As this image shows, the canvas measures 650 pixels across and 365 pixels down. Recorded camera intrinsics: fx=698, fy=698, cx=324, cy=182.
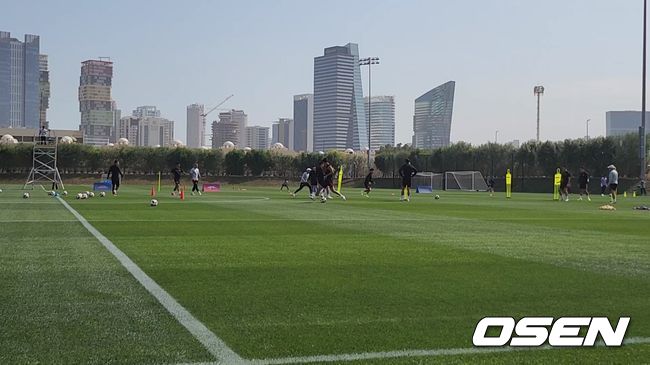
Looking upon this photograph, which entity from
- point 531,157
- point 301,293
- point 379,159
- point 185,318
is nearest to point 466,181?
point 531,157

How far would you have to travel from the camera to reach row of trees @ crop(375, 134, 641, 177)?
7819cm

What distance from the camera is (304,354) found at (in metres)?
5.05

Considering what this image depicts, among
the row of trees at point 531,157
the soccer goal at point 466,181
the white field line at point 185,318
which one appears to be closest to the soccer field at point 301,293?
Answer: the white field line at point 185,318

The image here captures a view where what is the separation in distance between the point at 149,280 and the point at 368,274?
269 cm

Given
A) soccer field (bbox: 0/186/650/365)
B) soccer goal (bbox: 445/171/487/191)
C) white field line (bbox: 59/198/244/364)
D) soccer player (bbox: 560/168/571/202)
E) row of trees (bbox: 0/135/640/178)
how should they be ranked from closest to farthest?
white field line (bbox: 59/198/244/364)
soccer field (bbox: 0/186/650/365)
soccer player (bbox: 560/168/571/202)
soccer goal (bbox: 445/171/487/191)
row of trees (bbox: 0/135/640/178)

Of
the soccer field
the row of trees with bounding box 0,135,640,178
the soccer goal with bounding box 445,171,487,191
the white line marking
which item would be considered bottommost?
the white line marking

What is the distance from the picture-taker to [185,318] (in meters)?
6.15

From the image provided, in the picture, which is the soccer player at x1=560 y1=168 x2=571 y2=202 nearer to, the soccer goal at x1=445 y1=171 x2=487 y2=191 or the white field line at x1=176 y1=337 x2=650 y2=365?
the white field line at x1=176 y1=337 x2=650 y2=365

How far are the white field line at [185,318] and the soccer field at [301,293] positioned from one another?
0.02 m

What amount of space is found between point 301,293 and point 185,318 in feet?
5.33

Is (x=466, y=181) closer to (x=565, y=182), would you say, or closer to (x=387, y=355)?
(x=565, y=182)

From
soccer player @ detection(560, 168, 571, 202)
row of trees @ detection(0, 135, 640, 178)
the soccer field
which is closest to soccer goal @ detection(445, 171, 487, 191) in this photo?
row of trees @ detection(0, 135, 640, 178)

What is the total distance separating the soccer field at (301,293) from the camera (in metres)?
5.15

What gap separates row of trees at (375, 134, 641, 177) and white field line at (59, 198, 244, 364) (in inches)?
2991
